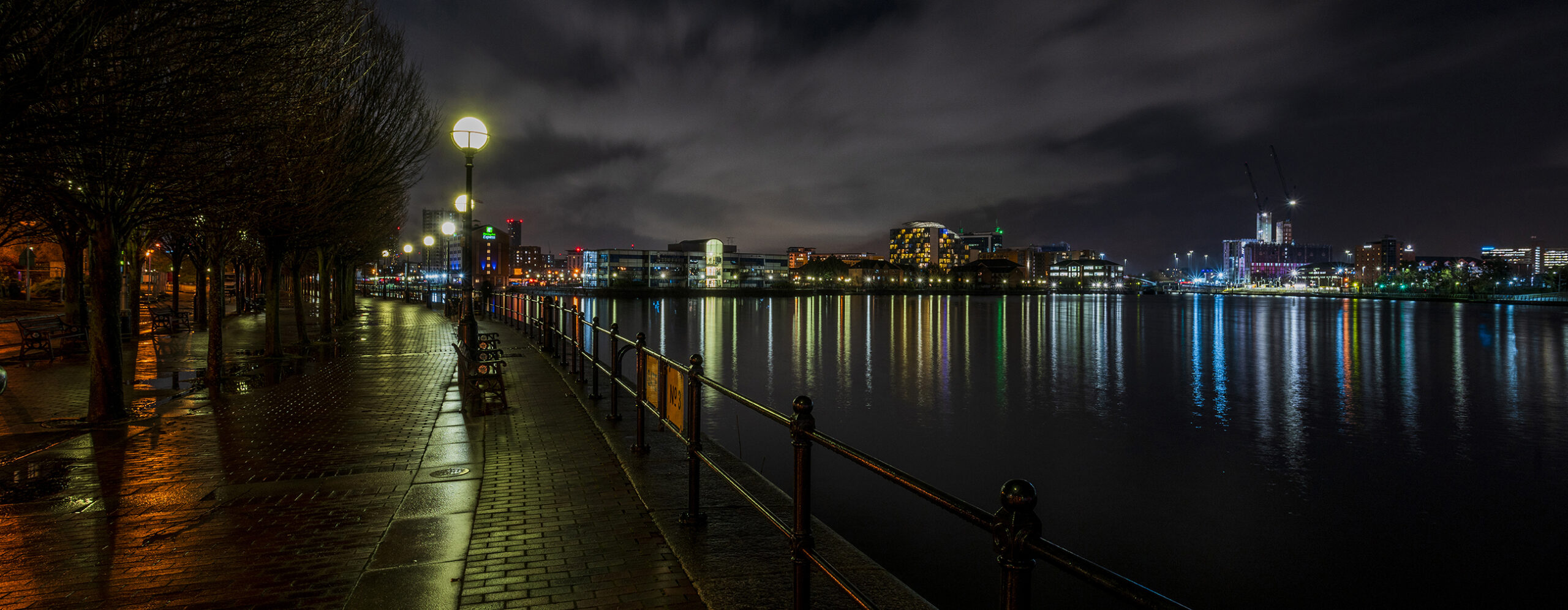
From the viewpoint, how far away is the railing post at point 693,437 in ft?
16.7

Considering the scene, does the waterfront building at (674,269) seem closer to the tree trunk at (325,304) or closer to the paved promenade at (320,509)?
the tree trunk at (325,304)

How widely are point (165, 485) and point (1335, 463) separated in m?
14.8

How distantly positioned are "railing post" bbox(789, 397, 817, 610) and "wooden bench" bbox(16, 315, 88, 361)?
59.4 feet

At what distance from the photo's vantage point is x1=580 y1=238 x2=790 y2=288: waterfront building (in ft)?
549

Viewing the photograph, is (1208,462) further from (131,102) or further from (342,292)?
(342,292)

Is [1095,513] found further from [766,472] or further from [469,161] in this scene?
[469,161]

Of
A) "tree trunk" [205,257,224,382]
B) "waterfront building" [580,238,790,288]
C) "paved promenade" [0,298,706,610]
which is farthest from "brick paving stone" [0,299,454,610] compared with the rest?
"waterfront building" [580,238,790,288]

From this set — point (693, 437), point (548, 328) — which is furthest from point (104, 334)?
point (548, 328)

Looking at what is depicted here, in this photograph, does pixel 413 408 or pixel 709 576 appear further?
pixel 413 408

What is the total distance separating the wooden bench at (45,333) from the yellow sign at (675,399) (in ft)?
52.0

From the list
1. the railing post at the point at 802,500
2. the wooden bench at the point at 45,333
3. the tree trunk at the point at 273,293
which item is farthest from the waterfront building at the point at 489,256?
the railing post at the point at 802,500

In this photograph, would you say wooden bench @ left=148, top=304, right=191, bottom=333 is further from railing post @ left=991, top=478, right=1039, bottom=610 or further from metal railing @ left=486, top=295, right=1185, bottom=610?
railing post @ left=991, top=478, right=1039, bottom=610

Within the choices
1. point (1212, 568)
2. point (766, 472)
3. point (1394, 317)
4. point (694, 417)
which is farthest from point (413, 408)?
point (1394, 317)

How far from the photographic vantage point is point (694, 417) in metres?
5.06
